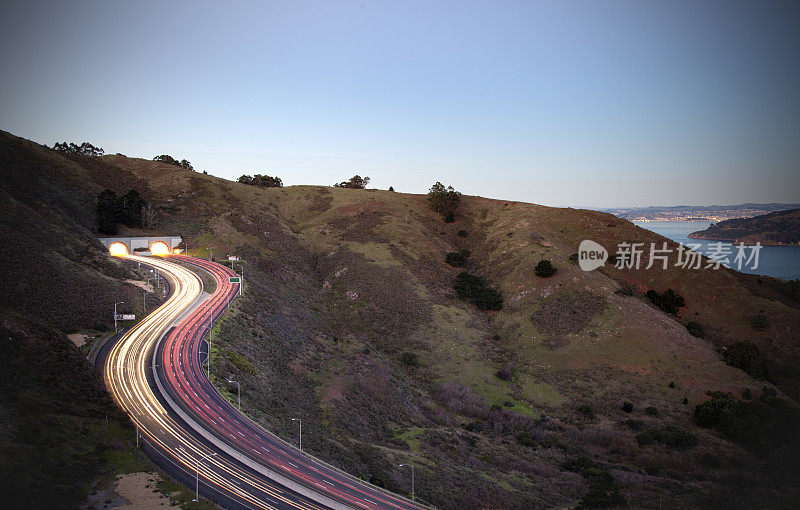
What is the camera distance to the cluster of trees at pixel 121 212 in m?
81.8

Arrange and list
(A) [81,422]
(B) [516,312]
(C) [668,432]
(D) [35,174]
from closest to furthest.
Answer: (A) [81,422]
(C) [668,432]
(B) [516,312]
(D) [35,174]

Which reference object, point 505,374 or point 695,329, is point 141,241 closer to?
point 505,374

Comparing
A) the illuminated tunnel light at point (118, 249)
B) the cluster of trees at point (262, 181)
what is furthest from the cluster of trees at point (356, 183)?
the illuminated tunnel light at point (118, 249)

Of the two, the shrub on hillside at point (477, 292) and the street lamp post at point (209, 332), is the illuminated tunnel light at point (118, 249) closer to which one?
the street lamp post at point (209, 332)

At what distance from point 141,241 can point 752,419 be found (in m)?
98.8

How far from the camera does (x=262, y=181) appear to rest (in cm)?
14138

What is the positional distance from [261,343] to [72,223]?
4035cm

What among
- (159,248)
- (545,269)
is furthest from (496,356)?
(159,248)

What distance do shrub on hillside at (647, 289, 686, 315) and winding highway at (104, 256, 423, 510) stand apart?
210ft

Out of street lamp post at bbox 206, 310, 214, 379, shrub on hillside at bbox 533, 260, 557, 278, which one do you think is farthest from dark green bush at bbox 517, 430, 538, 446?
shrub on hillside at bbox 533, 260, 557, 278

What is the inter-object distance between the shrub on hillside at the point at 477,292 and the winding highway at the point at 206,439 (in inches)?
1970

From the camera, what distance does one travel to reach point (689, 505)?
31.6 meters

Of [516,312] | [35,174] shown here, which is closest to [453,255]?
[516,312]

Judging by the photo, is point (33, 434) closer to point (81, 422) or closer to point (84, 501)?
point (81, 422)
